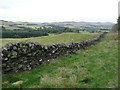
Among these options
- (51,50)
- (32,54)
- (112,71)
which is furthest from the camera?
(51,50)

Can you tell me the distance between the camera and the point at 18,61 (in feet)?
38.4

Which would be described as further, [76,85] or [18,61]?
[18,61]

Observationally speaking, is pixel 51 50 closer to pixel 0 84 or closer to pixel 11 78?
pixel 11 78

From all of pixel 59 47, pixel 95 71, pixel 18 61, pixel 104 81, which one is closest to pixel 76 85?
pixel 104 81

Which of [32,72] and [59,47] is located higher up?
[59,47]

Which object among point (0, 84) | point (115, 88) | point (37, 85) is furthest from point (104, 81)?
point (0, 84)

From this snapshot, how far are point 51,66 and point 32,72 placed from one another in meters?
2.01

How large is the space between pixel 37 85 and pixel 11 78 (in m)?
2.10

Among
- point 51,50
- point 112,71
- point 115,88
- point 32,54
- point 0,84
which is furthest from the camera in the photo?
point 51,50

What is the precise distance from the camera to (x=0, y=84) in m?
9.38

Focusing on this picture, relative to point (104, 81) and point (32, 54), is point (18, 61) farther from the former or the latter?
point (104, 81)

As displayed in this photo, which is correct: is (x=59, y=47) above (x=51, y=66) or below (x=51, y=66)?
above

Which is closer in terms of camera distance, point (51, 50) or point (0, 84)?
point (0, 84)

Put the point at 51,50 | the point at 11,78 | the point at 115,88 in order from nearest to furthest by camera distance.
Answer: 1. the point at 115,88
2. the point at 11,78
3. the point at 51,50
